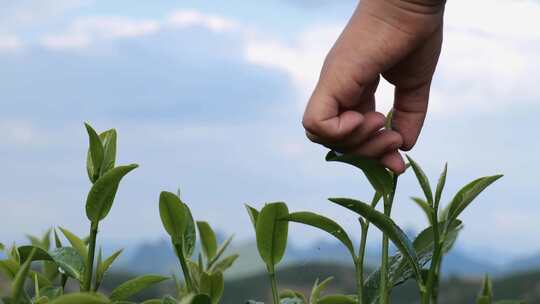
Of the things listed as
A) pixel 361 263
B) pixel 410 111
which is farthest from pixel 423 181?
pixel 410 111

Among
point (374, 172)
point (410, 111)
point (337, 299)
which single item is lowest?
point (337, 299)

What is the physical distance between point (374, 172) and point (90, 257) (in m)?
0.45

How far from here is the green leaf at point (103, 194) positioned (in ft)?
3.82

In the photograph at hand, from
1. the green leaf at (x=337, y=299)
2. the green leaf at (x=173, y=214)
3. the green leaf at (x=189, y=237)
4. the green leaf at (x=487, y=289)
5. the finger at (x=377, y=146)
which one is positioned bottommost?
the green leaf at (x=337, y=299)

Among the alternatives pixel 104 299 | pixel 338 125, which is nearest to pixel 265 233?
pixel 338 125

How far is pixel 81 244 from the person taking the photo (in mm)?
1431

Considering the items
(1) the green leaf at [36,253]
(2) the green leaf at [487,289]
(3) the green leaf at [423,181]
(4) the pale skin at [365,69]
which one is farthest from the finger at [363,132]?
(1) the green leaf at [36,253]

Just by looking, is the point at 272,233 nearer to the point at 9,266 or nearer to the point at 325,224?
the point at 325,224

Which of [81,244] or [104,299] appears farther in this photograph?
[81,244]

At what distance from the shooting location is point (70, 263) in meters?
1.27

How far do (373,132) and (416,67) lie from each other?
19 centimetres

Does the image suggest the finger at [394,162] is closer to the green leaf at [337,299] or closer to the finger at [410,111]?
the finger at [410,111]

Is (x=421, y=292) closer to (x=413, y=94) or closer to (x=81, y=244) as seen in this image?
(x=413, y=94)

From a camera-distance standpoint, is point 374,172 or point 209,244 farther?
point 209,244
